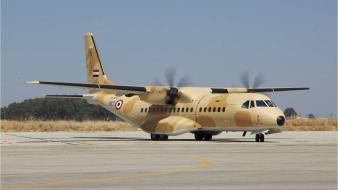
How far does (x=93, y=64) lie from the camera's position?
50.0 meters

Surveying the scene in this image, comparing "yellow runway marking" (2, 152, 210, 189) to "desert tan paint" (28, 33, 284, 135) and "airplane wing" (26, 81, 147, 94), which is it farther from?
"airplane wing" (26, 81, 147, 94)

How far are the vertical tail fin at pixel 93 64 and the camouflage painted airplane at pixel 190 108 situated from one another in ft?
5.16

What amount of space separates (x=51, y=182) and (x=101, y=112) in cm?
12733

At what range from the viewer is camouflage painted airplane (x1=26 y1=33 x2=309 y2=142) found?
3789 cm

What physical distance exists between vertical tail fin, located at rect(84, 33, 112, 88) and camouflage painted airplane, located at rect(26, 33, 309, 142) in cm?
157

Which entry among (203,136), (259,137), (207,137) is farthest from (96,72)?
(259,137)

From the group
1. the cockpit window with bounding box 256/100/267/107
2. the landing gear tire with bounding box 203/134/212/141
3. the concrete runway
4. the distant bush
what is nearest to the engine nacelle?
the landing gear tire with bounding box 203/134/212/141

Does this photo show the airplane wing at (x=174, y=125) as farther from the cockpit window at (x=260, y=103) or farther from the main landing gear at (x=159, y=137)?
the cockpit window at (x=260, y=103)

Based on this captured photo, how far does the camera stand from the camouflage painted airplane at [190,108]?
124ft

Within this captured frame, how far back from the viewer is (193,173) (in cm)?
1625

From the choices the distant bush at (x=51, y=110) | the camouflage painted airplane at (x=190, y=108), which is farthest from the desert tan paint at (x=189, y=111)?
the distant bush at (x=51, y=110)

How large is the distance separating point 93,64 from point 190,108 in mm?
10906

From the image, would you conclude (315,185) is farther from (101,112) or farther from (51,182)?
(101,112)

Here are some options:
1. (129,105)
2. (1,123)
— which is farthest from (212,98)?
(1,123)
